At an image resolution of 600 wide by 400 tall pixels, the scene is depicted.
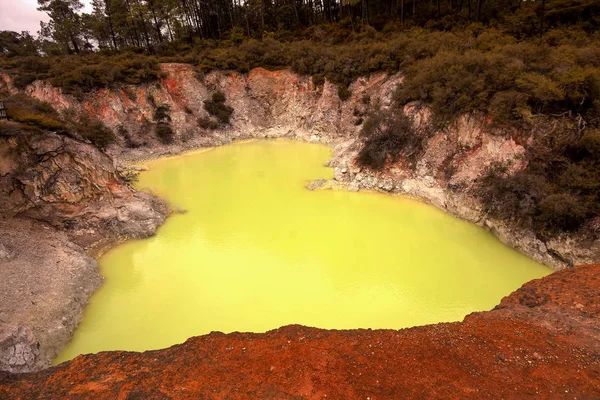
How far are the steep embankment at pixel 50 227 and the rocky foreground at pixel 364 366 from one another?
9.35 feet

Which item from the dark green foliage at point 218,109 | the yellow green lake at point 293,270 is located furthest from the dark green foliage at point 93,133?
the dark green foliage at point 218,109

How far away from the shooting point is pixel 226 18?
148ft

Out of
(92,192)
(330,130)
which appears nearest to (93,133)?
(92,192)

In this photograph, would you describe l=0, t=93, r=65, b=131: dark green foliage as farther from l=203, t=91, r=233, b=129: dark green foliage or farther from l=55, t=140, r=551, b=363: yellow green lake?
l=203, t=91, r=233, b=129: dark green foliage

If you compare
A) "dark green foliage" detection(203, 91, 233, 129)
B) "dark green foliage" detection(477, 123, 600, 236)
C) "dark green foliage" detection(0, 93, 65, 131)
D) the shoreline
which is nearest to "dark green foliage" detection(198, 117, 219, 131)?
"dark green foliage" detection(203, 91, 233, 129)

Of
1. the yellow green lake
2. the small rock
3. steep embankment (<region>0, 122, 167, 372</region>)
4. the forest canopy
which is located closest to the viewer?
steep embankment (<region>0, 122, 167, 372</region>)

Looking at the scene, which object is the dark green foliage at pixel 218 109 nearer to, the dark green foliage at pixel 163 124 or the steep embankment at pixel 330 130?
the steep embankment at pixel 330 130

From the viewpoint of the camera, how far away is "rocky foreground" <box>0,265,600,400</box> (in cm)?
587

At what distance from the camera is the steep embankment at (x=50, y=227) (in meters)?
9.50

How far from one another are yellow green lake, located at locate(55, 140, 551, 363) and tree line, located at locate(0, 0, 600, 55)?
69.5 ft

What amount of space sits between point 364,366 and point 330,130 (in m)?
24.8

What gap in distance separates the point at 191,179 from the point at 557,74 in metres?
20.3

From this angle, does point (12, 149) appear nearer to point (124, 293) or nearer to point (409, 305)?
point (124, 293)

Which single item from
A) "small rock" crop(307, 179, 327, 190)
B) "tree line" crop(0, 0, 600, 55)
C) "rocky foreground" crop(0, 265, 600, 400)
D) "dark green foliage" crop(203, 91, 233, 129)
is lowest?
"small rock" crop(307, 179, 327, 190)
